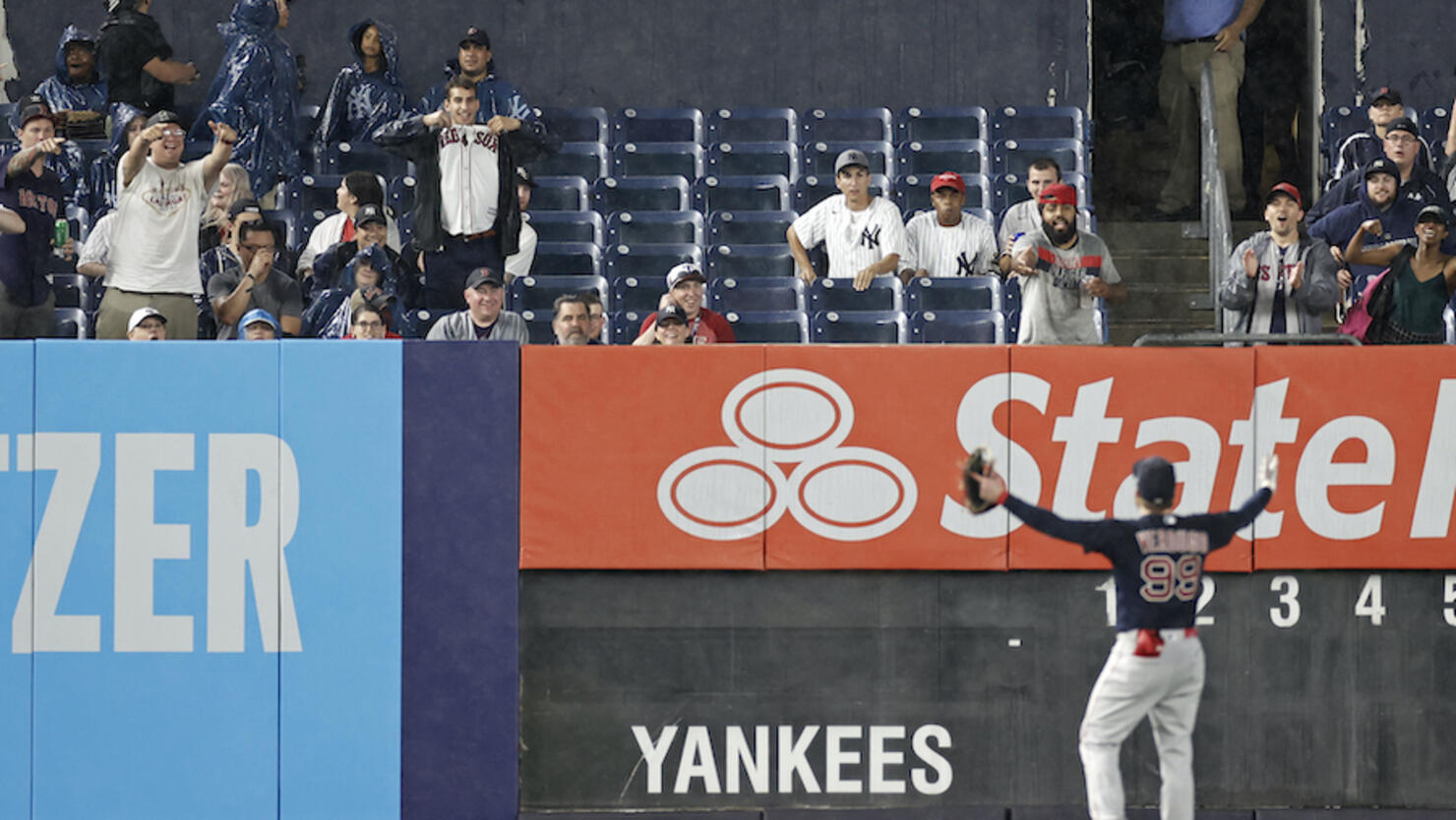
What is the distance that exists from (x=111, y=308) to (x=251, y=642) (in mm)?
3435

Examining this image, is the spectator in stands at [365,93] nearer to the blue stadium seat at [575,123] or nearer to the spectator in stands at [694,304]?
the blue stadium seat at [575,123]

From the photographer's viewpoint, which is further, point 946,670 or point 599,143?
point 599,143

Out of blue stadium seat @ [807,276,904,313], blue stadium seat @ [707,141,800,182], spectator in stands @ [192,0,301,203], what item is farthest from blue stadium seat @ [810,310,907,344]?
spectator in stands @ [192,0,301,203]

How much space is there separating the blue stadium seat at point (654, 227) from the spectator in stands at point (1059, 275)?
3709 mm

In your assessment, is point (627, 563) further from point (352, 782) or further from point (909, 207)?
point (909, 207)

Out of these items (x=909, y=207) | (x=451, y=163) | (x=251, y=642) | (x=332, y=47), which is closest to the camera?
(x=251, y=642)

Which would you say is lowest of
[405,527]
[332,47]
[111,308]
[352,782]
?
[352,782]

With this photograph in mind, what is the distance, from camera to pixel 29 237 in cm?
1221

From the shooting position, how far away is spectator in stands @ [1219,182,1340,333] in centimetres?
1114

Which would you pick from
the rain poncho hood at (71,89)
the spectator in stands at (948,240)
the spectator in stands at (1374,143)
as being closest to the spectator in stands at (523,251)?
the spectator in stands at (948,240)

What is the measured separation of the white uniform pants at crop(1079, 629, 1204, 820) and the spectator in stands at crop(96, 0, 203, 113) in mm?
9886

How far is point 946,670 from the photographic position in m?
9.70

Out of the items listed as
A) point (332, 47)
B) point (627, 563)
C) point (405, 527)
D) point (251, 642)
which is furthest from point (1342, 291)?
point (332, 47)

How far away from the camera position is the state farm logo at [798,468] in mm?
9680
